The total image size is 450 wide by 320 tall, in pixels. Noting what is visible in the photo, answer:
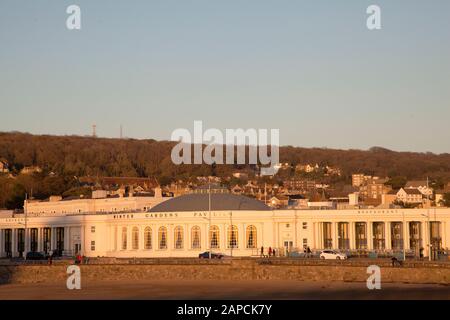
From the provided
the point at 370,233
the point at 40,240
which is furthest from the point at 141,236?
the point at 370,233

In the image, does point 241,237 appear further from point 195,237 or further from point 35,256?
point 35,256

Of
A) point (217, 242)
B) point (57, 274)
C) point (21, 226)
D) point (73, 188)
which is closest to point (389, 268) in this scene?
point (57, 274)

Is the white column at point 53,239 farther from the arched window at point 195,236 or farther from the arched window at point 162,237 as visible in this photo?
the arched window at point 195,236

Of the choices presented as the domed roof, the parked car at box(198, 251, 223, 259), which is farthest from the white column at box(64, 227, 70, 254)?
the parked car at box(198, 251, 223, 259)

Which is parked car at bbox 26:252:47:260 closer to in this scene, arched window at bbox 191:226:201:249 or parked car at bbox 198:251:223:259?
arched window at bbox 191:226:201:249

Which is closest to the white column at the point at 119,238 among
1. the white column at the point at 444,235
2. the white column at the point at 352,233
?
the white column at the point at 352,233
